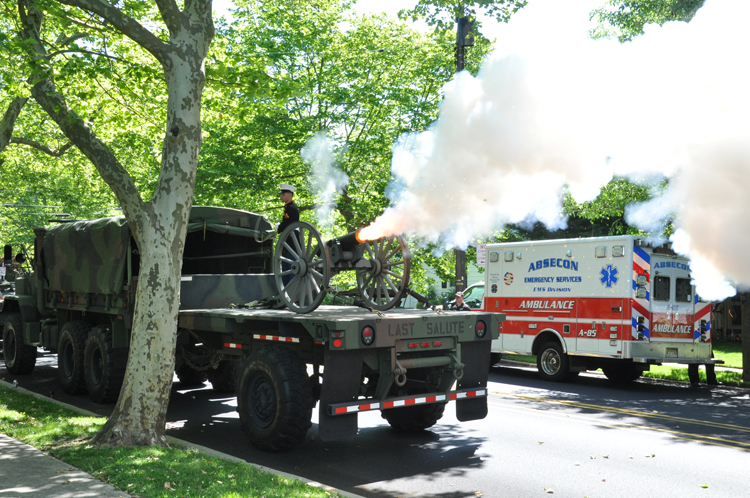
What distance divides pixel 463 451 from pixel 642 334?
273 inches

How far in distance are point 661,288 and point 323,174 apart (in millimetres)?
10608

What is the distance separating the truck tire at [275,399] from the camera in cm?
773

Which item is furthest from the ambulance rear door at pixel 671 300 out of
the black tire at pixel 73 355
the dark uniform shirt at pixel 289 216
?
the black tire at pixel 73 355

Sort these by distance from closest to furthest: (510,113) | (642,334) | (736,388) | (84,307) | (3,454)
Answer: (3,454)
(510,113)
(84,307)
(642,334)
(736,388)

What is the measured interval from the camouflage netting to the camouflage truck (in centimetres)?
2

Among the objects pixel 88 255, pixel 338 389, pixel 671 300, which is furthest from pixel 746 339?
pixel 88 255

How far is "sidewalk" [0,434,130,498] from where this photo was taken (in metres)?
5.73

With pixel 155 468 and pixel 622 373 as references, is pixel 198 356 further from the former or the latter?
pixel 622 373

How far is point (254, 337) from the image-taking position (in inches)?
343

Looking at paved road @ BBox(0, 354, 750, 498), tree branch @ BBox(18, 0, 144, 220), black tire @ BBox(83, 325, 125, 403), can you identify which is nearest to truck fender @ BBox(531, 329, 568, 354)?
paved road @ BBox(0, 354, 750, 498)

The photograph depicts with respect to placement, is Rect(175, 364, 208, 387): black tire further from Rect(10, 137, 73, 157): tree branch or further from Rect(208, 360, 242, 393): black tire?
Rect(10, 137, 73, 157): tree branch

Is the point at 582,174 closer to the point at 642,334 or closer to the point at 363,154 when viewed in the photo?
the point at 642,334

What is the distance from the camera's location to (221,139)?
2133 centimetres

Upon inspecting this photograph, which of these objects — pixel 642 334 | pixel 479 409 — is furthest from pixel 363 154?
pixel 479 409
